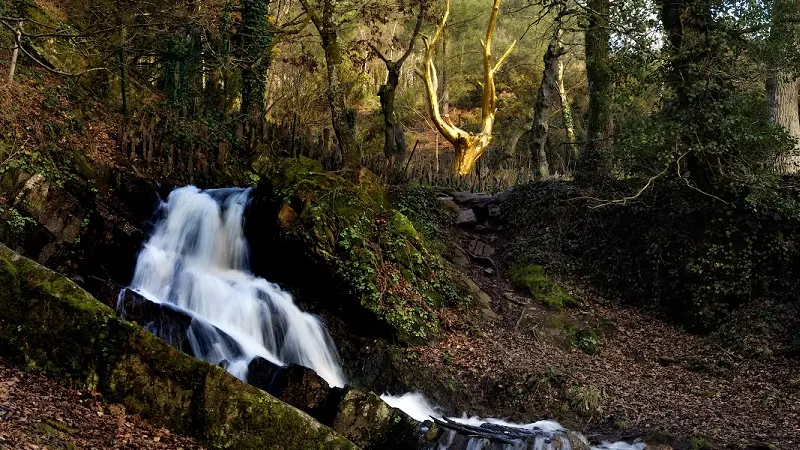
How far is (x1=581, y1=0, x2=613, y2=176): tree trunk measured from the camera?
1537 cm

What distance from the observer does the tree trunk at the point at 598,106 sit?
15367 millimetres

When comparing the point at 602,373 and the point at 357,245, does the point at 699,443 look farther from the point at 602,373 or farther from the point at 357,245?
the point at 357,245

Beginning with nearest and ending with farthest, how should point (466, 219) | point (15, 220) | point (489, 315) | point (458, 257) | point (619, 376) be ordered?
point (15, 220)
point (619, 376)
point (489, 315)
point (458, 257)
point (466, 219)

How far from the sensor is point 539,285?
537 inches

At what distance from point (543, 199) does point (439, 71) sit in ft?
71.8

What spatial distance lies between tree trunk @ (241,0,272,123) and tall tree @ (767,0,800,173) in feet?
38.9

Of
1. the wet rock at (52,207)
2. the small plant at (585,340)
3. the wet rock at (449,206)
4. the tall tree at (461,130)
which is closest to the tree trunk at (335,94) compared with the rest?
the wet rock at (449,206)

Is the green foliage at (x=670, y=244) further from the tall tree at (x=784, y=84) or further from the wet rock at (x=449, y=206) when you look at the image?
the wet rock at (x=449, y=206)

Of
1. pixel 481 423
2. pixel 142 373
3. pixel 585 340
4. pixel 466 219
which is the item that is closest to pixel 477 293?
pixel 585 340

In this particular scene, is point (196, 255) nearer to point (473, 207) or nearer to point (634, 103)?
point (473, 207)

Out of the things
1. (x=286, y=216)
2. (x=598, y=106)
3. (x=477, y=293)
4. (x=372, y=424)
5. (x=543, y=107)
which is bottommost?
(x=372, y=424)

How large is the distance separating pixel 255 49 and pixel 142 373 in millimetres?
12403

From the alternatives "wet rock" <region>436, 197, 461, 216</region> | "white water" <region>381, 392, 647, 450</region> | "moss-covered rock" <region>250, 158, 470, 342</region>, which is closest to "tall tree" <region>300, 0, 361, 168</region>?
"moss-covered rock" <region>250, 158, 470, 342</region>

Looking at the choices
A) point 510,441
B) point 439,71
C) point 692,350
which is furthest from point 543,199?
point 439,71
